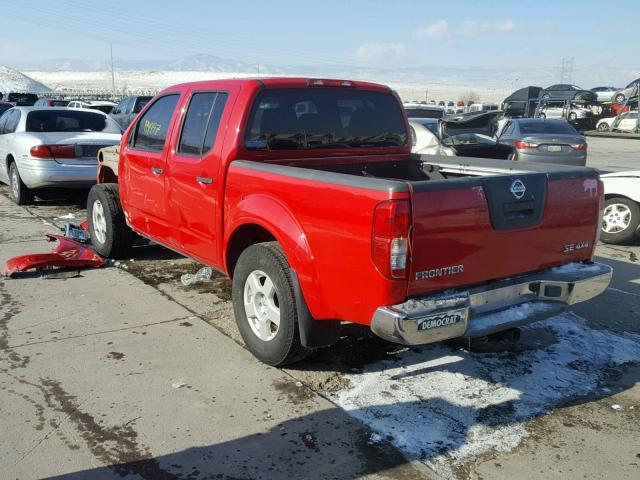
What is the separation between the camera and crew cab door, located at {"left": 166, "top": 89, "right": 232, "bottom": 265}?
4582 mm

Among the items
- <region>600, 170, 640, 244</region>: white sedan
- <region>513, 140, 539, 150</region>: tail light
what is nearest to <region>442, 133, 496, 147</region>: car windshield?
<region>513, 140, 539, 150</region>: tail light

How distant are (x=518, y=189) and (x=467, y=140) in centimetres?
793

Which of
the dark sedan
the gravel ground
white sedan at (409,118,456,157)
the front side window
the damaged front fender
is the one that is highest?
the dark sedan

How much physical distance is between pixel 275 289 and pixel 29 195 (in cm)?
743

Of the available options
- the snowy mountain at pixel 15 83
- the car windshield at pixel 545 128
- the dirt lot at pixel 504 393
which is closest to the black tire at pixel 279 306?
the dirt lot at pixel 504 393

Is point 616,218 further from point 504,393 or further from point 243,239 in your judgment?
point 243,239

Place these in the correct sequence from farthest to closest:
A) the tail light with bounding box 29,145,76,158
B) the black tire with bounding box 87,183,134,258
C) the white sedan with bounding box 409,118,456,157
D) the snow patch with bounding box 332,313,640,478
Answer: the white sedan with bounding box 409,118,456,157, the tail light with bounding box 29,145,76,158, the black tire with bounding box 87,183,134,258, the snow patch with bounding box 332,313,640,478

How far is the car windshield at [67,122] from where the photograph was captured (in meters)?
9.88

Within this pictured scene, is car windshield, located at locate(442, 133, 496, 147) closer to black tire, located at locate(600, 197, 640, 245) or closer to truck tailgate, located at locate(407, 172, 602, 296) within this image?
black tire, located at locate(600, 197, 640, 245)

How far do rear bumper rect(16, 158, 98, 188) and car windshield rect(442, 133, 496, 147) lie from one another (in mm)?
5815

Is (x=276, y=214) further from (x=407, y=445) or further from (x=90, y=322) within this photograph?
(x=90, y=322)

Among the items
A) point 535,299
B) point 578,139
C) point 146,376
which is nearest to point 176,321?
point 146,376

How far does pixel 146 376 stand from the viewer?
13.2ft

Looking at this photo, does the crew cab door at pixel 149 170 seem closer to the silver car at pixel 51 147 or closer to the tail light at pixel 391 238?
the tail light at pixel 391 238
